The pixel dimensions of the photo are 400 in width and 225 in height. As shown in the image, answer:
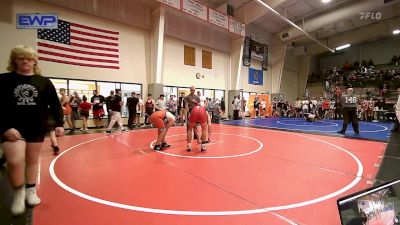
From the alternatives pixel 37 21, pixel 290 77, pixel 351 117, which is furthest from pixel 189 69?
pixel 290 77

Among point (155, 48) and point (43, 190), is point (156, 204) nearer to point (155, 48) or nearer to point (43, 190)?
point (43, 190)

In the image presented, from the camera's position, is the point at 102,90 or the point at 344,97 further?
the point at 102,90

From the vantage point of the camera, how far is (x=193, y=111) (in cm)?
569

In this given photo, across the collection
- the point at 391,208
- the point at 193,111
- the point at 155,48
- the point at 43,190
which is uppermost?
the point at 155,48

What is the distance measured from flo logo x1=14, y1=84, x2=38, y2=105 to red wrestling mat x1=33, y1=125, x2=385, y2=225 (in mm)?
1271

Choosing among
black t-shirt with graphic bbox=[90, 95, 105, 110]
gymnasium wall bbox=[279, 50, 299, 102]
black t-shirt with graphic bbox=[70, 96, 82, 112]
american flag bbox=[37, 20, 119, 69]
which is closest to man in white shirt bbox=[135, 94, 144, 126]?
black t-shirt with graphic bbox=[90, 95, 105, 110]

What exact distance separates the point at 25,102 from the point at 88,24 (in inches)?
417

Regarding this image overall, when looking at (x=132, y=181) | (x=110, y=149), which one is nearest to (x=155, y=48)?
(x=110, y=149)

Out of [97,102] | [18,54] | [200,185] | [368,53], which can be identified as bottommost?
[200,185]

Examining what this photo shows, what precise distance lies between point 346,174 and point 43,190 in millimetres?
4914

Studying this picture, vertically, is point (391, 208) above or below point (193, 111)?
below

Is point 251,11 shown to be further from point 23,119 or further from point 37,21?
point 23,119

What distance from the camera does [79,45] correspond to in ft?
36.4

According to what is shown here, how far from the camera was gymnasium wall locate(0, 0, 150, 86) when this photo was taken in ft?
30.3
